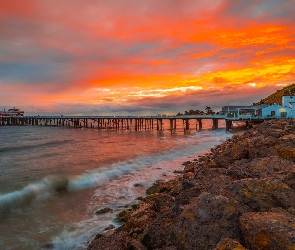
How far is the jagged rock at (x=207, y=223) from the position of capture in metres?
3.46

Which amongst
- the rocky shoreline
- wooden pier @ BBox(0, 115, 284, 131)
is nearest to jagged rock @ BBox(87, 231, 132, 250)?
the rocky shoreline

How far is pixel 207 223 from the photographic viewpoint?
3617mm

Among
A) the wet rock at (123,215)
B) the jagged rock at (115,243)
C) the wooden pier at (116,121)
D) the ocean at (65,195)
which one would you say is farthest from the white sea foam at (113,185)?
the wooden pier at (116,121)

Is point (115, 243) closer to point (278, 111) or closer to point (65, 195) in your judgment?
point (65, 195)

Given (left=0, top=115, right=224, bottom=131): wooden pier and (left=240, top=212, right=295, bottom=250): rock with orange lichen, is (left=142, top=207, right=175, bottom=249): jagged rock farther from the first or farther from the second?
(left=0, top=115, right=224, bottom=131): wooden pier

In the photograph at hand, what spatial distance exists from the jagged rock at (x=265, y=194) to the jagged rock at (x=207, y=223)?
0.41 meters

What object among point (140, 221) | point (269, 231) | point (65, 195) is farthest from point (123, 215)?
point (269, 231)

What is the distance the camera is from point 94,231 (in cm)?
744

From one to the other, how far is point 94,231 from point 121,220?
3.26ft

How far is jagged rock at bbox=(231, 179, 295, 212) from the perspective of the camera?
384 cm

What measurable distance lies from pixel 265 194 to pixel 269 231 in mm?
1287

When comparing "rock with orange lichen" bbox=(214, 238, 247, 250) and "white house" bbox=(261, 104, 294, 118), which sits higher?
"white house" bbox=(261, 104, 294, 118)

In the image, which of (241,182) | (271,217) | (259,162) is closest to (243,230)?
(271,217)

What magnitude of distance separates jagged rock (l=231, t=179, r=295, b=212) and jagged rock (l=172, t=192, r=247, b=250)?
41cm
